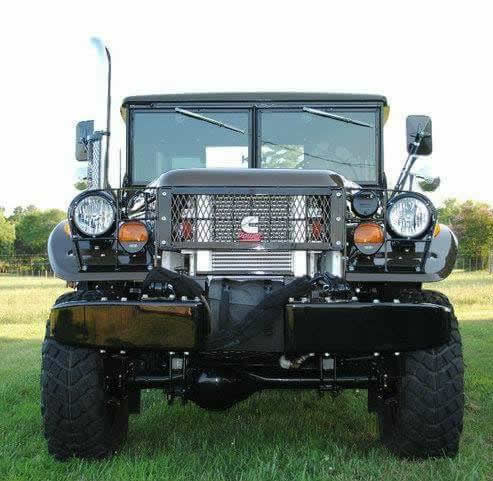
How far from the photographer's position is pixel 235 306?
3.71 meters

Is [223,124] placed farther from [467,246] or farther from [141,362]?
[467,246]

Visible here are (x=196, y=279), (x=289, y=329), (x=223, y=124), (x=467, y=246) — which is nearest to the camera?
(x=289, y=329)

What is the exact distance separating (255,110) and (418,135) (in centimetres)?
120

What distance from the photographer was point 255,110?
5.67 metres

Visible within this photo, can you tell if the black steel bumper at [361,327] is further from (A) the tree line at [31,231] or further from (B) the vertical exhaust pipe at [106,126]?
(A) the tree line at [31,231]

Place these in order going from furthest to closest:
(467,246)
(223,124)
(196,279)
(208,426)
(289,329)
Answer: (467,246) < (223,124) < (208,426) < (196,279) < (289,329)

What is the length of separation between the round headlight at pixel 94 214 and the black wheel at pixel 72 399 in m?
0.60

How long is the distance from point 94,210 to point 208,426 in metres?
1.92

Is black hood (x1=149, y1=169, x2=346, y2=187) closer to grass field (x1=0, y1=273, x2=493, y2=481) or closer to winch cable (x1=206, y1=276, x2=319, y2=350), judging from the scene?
winch cable (x1=206, y1=276, x2=319, y2=350)

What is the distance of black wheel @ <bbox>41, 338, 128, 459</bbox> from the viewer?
12.9ft

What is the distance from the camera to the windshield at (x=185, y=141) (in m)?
5.58

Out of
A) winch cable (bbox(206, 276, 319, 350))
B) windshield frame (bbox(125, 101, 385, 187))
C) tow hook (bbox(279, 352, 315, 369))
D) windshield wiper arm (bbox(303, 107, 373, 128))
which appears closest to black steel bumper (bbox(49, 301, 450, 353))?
winch cable (bbox(206, 276, 319, 350))

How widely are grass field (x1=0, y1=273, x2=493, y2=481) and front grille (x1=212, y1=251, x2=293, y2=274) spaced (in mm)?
978

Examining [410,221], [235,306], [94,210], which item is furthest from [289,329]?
[94,210]
